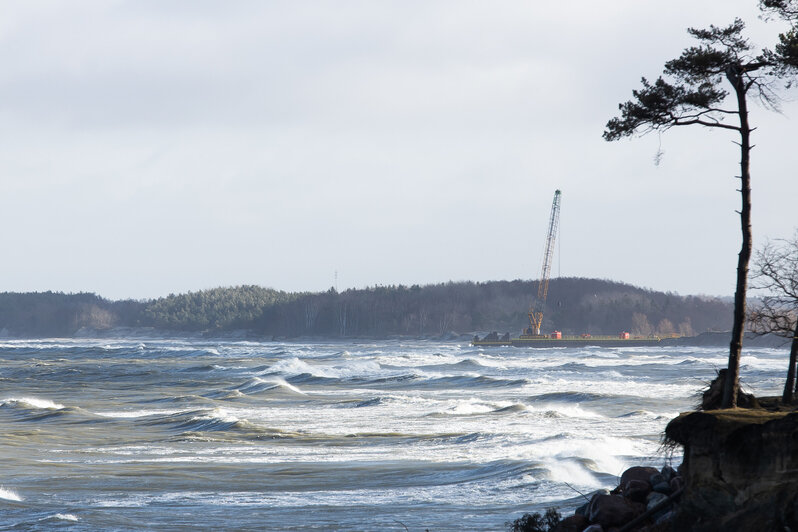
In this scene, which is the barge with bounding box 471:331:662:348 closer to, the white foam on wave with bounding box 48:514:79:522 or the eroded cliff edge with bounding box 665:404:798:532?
the white foam on wave with bounding box 48:514:79:522

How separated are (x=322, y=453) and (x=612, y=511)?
37.6ft

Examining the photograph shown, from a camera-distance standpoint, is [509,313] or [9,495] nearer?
[9,495]

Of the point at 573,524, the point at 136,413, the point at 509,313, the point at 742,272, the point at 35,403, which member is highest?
the point at 509,313

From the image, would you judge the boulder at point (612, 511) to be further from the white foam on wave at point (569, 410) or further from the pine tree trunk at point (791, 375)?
the white foam on wave at point (569, 410)

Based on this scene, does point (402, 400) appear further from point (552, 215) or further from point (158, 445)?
point (552, 215)

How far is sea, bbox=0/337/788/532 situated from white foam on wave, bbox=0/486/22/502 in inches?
4.3

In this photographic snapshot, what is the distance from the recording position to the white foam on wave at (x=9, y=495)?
16328mm

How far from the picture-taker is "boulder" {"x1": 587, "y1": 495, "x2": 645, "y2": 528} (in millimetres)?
11992

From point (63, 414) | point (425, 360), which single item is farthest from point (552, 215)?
point (63, 414)

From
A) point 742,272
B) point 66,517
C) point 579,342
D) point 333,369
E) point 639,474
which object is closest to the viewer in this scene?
point 742,272

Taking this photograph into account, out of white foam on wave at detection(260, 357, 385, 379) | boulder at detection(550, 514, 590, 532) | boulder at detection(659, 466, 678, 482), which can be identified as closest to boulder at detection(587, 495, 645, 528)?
boulder at detection(550, 514, 590, 532)

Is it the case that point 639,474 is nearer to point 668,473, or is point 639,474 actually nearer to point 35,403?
point 668,473

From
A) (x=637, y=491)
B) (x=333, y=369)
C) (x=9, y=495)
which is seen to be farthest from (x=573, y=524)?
(x=333, y=369)

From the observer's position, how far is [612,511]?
12.1 meters
